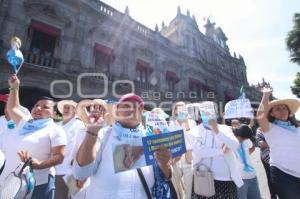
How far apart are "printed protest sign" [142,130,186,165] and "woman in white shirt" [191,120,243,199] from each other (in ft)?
3.36

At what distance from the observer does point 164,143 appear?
1598 mm

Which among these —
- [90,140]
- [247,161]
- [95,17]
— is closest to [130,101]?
[90,140]

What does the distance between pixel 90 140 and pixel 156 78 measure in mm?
13258

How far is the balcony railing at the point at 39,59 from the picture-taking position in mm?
8820

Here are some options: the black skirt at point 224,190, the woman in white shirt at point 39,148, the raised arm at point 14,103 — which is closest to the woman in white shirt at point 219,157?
the black skirt at point 224,190

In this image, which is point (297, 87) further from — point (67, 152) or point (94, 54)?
point (67, 152)

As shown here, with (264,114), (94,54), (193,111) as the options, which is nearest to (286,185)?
(264,114)

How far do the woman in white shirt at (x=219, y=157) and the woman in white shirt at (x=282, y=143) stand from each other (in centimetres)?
52

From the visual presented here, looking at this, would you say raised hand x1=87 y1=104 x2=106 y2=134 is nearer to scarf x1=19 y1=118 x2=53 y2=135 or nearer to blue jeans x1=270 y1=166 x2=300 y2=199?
scarf x1=19 y1=118 x2=53 y2=135

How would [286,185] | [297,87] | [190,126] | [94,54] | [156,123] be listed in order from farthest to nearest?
[297,87] < [94,54] < [190,126] < [156,123] < [286,185]

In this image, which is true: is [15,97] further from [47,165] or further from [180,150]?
[180,150]

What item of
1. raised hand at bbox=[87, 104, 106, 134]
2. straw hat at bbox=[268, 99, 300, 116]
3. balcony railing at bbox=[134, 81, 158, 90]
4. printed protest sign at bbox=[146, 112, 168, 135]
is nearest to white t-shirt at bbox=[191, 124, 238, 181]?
printed protest sign at bbox=[146, 112, 168, 135]

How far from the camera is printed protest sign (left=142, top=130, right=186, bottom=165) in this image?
1.52m

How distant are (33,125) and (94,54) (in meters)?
9.74
